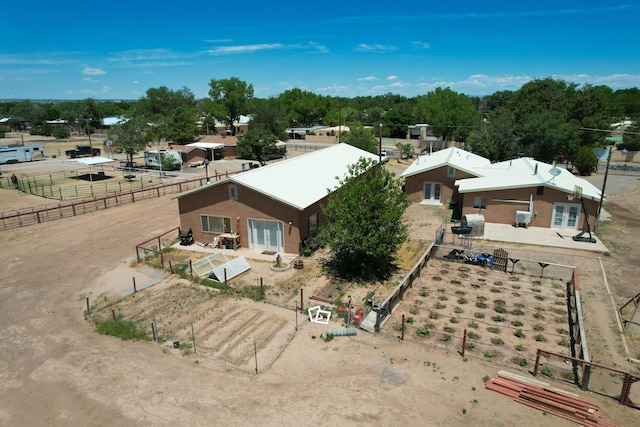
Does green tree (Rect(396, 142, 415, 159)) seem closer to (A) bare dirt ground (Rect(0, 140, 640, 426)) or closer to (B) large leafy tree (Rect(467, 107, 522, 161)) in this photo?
(B) large leafy tree (Rect(467, 107, 522, 161))

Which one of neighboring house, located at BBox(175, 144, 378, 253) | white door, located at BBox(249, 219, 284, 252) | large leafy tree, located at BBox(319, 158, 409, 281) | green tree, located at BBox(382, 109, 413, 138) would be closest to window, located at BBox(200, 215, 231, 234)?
neighboring house, located at BBox(175, 144, 378, 253)

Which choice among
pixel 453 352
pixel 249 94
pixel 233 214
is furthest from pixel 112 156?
pixel 453 352

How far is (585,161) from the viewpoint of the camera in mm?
44906

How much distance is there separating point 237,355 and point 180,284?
691 cm

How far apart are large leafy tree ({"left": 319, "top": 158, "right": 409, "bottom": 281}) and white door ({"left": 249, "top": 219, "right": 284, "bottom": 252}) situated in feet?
12.1

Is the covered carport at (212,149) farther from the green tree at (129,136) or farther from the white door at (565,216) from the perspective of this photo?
the white door at (565,216)

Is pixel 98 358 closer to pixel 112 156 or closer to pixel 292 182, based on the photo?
pixel 292 182

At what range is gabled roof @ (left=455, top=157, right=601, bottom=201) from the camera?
2656 centimetres

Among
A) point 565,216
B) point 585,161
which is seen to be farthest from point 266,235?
point 585,161

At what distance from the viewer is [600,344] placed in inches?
557

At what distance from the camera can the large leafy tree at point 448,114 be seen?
2635 inches

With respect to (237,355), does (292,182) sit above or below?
above

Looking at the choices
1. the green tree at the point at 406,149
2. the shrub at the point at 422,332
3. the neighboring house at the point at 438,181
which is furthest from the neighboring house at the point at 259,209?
the green tree at the point at 406,149

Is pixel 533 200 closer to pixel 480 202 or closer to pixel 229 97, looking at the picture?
Answer: pixel 480 202
